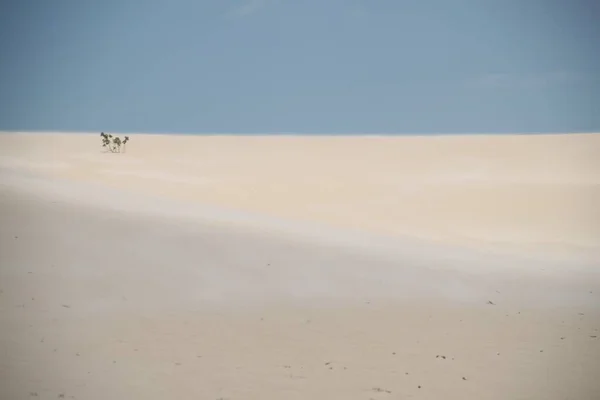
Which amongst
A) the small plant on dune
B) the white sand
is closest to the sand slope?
the white sand

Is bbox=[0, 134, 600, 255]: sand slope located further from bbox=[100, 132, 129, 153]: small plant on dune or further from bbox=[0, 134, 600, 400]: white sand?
bbox=[100, 132, 129, 153]: small plant on dune

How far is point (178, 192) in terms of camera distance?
18.2 metres

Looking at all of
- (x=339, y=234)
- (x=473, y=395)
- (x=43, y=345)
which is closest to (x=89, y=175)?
(x=339, y=234)

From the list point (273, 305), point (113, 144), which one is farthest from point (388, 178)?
point (273, 305)

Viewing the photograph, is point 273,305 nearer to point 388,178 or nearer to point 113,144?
point 388,178

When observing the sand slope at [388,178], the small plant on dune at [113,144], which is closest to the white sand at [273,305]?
the sand slope at [388,178]

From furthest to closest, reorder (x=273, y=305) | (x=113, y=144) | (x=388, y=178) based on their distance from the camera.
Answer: (x=113, y=144)
(x=388, y=178)
(x=273, y=305)

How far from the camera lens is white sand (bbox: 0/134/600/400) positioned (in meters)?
5.24

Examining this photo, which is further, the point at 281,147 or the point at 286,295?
the point at 281,147

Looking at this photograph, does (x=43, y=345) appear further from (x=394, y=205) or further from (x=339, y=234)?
(x=394, y=205)

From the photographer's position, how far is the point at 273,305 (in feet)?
23.5

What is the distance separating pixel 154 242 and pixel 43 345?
332cm

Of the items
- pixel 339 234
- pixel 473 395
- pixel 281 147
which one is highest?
pixel 281 147

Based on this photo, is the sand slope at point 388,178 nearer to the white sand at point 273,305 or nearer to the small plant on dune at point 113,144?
the white sand at point 273,305
